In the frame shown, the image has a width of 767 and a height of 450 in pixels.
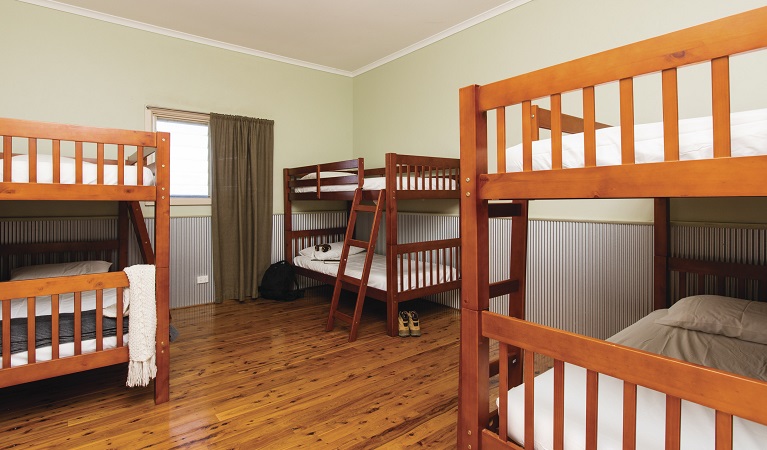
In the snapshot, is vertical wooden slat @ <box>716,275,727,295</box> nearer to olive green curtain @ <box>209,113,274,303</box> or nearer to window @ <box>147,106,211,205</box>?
olive green curtain @ <box>209,113,274,303</box>

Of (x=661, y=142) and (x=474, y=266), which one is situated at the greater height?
(x=661, y=142)

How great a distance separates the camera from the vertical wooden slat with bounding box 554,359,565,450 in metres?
1.10

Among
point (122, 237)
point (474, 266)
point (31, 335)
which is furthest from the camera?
point (122, 237)

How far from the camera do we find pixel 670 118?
38.3 inches

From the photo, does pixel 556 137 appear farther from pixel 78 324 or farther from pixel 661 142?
pixel 78 324

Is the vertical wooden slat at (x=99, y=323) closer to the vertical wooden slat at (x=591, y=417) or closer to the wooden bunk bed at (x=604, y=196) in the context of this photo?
the wooden bunk bed at (x=604, y=196)

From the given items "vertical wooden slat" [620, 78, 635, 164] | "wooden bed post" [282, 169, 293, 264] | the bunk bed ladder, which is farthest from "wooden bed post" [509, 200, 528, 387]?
"wooden bed post" [282, 169, 293, 264]

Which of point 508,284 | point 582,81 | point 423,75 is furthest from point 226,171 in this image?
point 582,81

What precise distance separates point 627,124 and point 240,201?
3.67 metres

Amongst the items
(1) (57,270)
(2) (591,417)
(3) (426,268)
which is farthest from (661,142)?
(1) (57,270)

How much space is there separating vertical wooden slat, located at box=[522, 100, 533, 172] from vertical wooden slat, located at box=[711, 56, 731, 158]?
430 millimetres

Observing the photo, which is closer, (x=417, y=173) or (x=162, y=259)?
(x=162, y=259)

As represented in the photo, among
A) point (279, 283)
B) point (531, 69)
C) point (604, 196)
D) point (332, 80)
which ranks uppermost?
point (332, 80)

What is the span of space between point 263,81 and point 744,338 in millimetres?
4274
